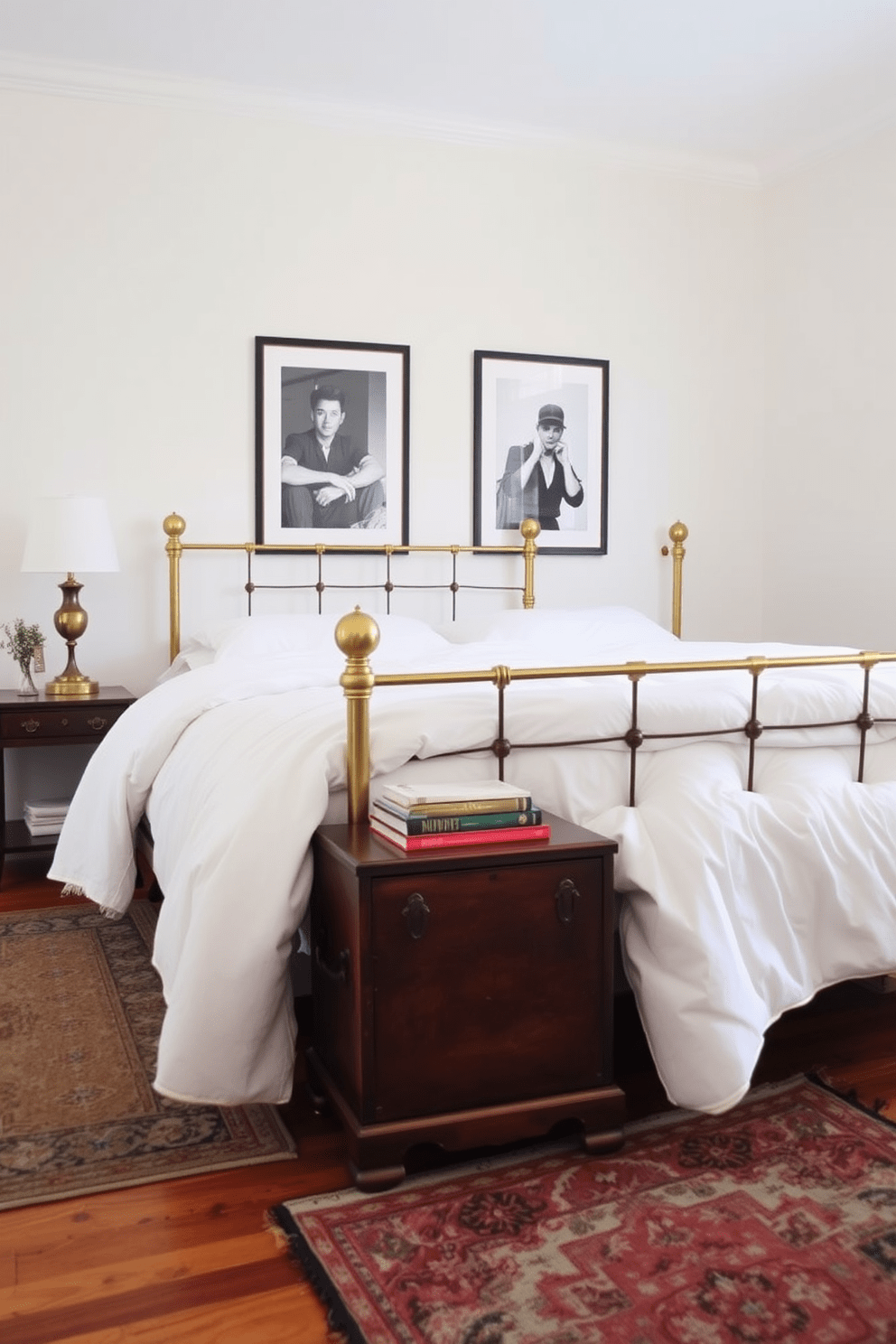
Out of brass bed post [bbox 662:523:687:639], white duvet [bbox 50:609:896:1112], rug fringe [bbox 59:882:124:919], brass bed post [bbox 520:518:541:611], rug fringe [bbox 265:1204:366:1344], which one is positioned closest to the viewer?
rug fringe [bbox 265:1204:366:1344]

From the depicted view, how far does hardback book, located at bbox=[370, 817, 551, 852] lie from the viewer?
175 cm

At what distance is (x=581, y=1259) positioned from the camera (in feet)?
5.14

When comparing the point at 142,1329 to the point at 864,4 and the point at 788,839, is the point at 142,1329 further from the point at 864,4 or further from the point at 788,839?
the point at 864,4

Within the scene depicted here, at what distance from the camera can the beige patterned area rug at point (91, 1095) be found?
186cm

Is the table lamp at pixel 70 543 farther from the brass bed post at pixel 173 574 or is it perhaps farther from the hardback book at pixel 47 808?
the hardback book at pixel 47 808

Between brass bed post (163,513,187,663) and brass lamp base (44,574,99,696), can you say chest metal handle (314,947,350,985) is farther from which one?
brass bed post (163,513,187,663)

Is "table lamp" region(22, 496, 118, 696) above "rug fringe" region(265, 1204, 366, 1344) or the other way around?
above

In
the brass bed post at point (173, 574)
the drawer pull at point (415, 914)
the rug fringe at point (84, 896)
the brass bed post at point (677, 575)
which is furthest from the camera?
the brass bed post at point (677, 575)

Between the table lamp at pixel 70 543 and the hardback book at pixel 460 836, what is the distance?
6.95ft

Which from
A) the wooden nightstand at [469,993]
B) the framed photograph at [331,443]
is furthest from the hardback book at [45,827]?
the wooden nightstand at [469,993]

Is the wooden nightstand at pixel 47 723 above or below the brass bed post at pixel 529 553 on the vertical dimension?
below

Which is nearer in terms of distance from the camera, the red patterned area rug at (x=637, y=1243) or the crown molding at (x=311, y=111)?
the red patterned area rug at (x=637, y=1243)

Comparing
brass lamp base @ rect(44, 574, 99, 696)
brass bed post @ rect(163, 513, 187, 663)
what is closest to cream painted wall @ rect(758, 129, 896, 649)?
brass bed post @ rect(163, 513, 187, 663)

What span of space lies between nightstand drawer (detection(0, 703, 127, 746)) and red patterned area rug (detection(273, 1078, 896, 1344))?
2.23m
